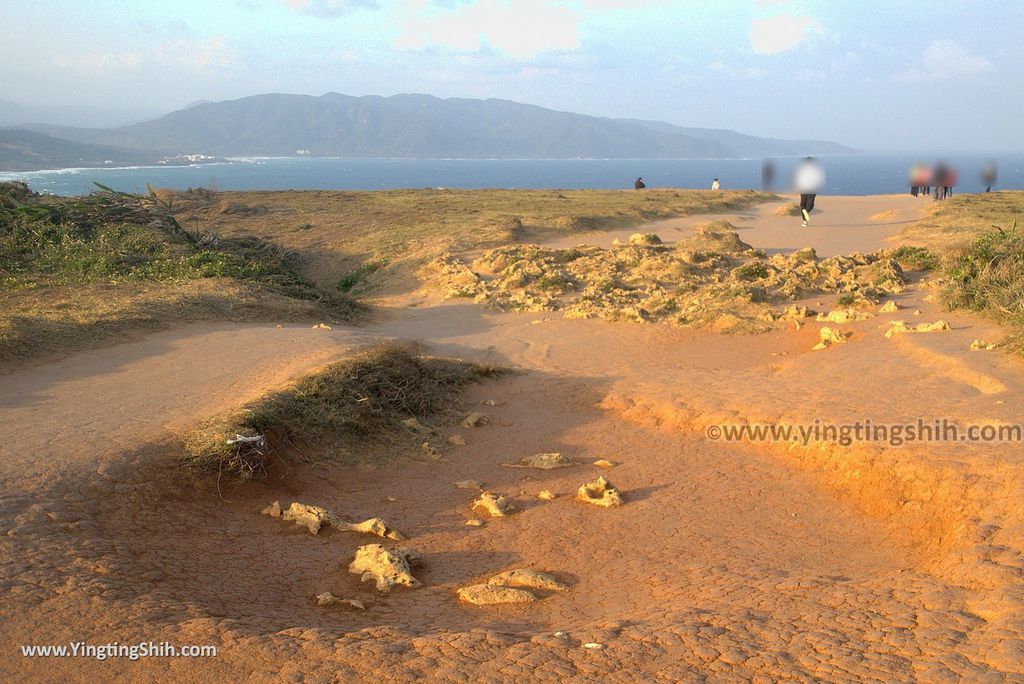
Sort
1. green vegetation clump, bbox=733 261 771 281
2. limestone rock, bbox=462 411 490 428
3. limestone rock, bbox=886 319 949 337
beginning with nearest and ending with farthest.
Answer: limestone rock, bbox=462 411 490 428 → limestone rock, bbox=886 319 949 337 → green vegetation clump, bbox=733 261 771 281

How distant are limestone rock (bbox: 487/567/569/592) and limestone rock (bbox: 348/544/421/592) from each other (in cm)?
50

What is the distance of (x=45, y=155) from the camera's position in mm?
91438

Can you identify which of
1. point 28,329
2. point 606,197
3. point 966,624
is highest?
point 606,197

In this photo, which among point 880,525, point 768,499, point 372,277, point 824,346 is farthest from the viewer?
point 372,277

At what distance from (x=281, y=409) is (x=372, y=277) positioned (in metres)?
10.2

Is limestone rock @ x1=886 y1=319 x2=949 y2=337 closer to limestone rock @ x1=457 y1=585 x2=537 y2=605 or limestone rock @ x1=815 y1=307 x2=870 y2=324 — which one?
limestone rock @ x1=815 y1=307 x2=870 y2=324

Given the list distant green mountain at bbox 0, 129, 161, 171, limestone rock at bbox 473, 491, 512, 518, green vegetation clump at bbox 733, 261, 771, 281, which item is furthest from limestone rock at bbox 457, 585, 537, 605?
distant green mountain at bbox 0, 129, 161, 171

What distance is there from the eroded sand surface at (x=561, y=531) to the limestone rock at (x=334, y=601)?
0.36ft

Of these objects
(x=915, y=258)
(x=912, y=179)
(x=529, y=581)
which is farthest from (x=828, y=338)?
(x=912, y=179)

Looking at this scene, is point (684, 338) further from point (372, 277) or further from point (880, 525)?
point (372, 277)

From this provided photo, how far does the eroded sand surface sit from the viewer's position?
3.55 meters

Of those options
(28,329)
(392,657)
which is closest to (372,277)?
(28,329)

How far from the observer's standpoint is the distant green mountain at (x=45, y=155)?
83438 millimetres

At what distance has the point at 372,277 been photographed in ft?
54.1
